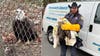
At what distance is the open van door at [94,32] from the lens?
7.41 meters

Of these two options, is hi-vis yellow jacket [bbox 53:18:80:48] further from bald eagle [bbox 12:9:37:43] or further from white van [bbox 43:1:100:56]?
bald eagle [bbox 12:9:37:43]

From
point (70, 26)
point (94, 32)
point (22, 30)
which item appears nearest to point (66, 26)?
point (70, 26)

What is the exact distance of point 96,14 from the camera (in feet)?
25.1

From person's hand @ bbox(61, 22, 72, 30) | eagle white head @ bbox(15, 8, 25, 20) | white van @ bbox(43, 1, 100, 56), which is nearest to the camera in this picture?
eagle white head @ bbox(15, 8, 25, 20)

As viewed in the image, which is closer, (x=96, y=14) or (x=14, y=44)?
(x=14, y=44)

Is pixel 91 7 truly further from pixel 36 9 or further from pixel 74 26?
pixel 36 9

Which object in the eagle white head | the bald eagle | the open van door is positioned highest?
the eagle white head

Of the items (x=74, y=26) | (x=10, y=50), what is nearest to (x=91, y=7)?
(x=74, y=26)

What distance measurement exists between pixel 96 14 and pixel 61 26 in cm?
103

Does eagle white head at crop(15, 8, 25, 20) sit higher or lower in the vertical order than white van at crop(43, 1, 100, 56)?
higher

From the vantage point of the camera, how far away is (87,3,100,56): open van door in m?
7.41

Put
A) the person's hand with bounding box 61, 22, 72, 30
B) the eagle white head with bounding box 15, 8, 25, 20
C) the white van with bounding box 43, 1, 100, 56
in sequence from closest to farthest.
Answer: the eagle white head with bounding box 15, 8, 25, 20
the person's hand with bounding box 61, 22, 72, 30
the white van with bounding box 43, 1, 100, 56

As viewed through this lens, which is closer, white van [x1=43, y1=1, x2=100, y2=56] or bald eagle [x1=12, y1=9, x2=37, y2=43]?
bald eagle [x1=12, y1=9, x2=37, y2=43]

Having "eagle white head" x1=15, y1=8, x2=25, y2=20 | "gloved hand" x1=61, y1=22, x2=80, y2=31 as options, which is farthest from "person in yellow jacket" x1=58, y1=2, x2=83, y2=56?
"eagle white head" x1=15, y1=8, x2=25, y2=20
